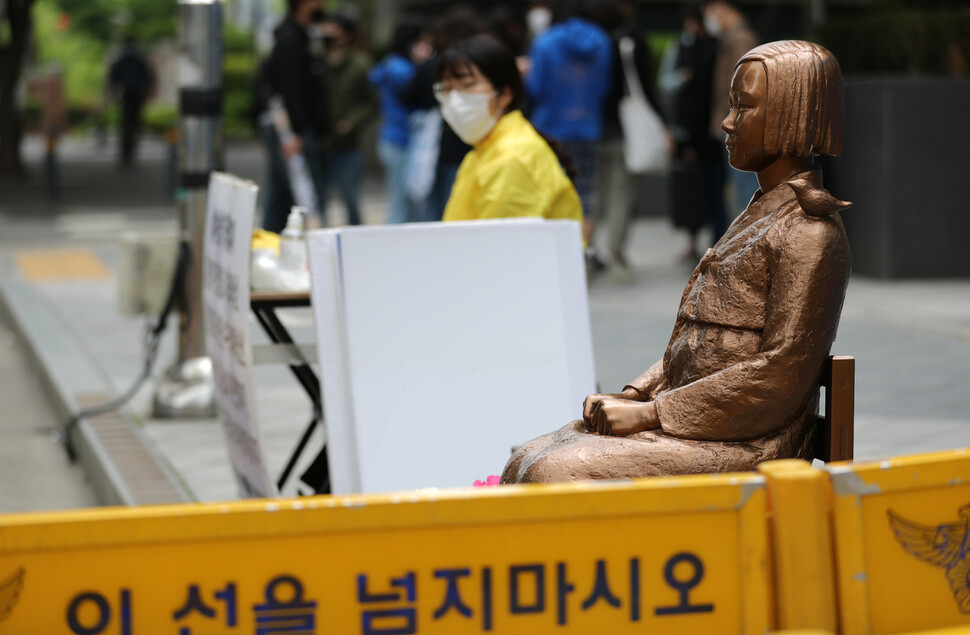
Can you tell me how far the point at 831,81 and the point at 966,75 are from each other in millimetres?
8672

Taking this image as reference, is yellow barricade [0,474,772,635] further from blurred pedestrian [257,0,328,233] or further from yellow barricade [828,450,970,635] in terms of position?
blurred pedestrian [257,0,328,233]

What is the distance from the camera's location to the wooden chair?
9.66 ft

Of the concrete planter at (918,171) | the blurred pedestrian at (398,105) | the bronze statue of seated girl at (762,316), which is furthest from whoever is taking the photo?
the blurred pedestrian at (398,105)

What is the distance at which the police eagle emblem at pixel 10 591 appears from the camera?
198 centimetres

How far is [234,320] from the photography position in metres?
4.55

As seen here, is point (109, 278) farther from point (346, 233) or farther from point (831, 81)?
point (831, 81)

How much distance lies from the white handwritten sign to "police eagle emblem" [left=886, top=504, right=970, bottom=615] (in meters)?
2.64

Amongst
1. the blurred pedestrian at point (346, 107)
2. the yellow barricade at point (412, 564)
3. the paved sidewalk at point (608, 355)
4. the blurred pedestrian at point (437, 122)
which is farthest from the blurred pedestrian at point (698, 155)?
the yellow barricade at point (412, 564)

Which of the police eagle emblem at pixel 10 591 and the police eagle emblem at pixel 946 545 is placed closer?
the police eagle emblem at pixel 10 591

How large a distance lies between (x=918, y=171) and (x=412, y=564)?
29.6ft

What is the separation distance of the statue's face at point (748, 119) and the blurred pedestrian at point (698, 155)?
780 centimetres

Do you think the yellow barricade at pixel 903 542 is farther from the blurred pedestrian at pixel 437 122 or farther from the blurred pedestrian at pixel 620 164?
the blurred pedestrian at pixel 620 164

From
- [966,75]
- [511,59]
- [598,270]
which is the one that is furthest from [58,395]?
[966,75]

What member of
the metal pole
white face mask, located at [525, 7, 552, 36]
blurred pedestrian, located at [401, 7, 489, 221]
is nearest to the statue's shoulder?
the metal pole
